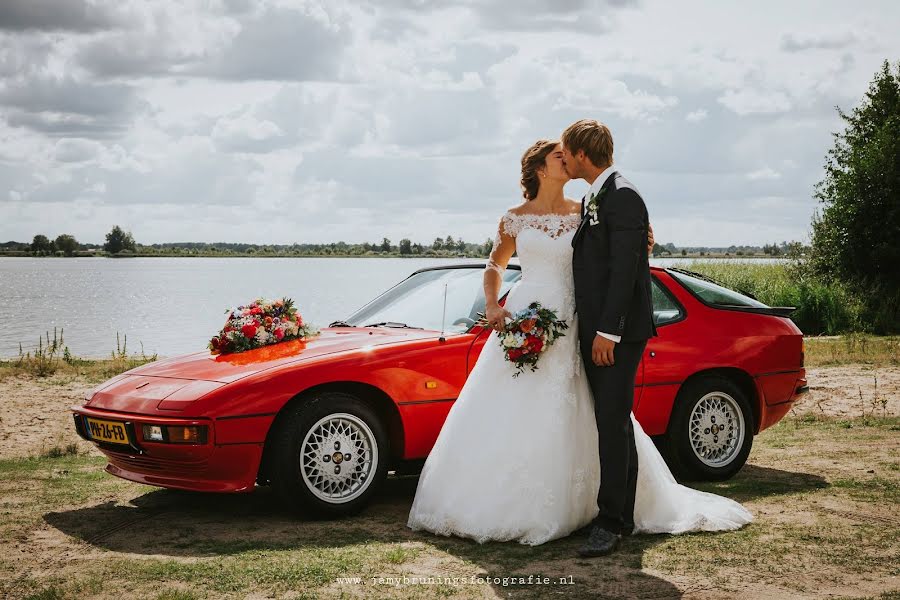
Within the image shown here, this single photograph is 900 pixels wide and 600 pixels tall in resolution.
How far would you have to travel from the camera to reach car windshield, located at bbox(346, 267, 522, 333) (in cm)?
650

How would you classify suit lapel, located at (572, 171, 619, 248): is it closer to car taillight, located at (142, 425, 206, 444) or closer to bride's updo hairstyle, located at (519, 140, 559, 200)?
bride's updo hairstyle, located at (519, 140, 559, 200)

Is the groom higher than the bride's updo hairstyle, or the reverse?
the bride's updo hairstyle

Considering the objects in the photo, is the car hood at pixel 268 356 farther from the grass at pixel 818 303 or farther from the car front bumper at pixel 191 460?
the grass at pixel 818 303

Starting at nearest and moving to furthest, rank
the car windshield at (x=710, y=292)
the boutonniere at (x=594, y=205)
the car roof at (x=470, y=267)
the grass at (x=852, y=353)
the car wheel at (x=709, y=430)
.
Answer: the boutonniere at (x=594, y=205) < the car roof at (x=470, y=267) < the car wheel at (x=709, y=430) < the car windshield at (x=710, y=292) < the grass at (x=852, y=353)

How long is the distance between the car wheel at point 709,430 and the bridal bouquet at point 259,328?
2738mm

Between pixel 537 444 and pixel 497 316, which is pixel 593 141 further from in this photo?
pixel 537 444

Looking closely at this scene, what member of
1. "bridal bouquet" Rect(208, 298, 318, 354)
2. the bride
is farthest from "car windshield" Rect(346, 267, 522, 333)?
the bride

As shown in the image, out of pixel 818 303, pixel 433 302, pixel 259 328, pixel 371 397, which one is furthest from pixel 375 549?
pixel 818 303

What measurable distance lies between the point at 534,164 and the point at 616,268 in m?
1.05

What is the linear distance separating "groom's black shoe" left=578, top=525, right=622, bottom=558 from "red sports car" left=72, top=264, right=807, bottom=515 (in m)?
1.34

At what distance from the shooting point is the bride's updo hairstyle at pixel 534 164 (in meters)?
5.77

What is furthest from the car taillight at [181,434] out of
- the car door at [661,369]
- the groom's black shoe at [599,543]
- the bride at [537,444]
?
the car door at [661,369]

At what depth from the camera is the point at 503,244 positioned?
19.5ft

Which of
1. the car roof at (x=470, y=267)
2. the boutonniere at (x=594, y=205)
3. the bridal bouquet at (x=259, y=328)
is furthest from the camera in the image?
the car roof at (x=470, y=267)
